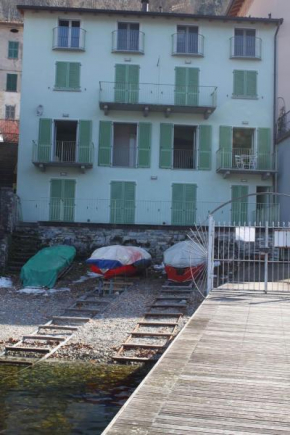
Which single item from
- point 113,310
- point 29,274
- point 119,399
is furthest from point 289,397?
point 29,274

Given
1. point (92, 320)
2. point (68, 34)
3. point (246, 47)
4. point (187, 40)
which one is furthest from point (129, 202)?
point (92, 320)

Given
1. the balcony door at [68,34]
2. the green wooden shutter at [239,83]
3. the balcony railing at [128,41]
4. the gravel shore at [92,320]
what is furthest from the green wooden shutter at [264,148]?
the balcony door at [68,34]

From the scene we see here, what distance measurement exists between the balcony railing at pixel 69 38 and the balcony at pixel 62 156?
4.56 m

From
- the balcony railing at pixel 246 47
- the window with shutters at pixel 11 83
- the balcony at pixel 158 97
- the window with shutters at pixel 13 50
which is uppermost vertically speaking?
the window with shutters at pixel 13 50

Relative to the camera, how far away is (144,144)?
24344 millimetres

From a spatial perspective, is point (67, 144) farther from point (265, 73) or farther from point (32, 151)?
point (265, 73)

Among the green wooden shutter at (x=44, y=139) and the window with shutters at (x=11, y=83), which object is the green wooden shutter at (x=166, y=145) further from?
the window with shutters at (x=11, y=83)

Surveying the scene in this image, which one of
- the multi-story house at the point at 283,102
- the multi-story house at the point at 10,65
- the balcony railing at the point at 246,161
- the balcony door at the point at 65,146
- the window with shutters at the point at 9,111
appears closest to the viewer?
the multi-story house at the point at 283,102

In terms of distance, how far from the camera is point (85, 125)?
79.8ft

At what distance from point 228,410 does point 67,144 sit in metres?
21.4

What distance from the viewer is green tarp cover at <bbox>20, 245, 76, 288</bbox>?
17578mm

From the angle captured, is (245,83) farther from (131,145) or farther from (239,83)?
(131,145)

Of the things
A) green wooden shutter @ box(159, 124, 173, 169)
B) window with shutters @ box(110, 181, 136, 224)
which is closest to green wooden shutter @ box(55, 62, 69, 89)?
green wooden shutter @ box(159, 124, 173, 169)

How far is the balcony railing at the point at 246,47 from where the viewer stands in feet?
81.9
